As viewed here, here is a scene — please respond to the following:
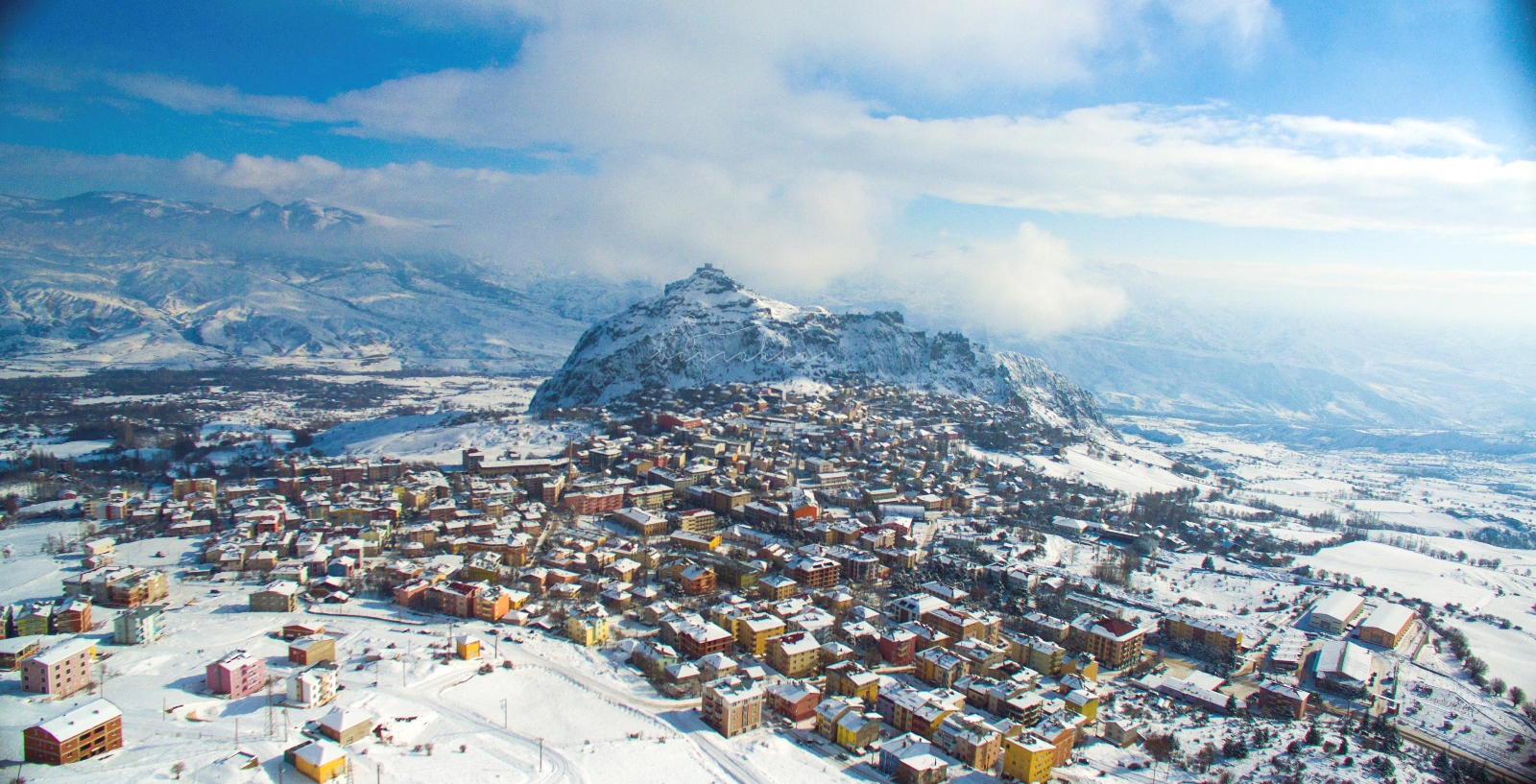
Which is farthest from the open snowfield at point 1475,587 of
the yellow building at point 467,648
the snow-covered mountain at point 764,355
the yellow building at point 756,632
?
the yellow building at point 467,648

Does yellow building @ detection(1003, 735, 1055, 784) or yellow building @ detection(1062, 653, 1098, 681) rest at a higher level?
yellow building @ detection(1003, 735, 1055, 784)

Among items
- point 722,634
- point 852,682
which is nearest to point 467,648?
point 722,634

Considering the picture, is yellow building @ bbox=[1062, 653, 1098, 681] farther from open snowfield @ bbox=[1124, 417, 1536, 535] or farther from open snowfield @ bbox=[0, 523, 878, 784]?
open snowfield @ bbox=[1124, 417, 1536, 535]

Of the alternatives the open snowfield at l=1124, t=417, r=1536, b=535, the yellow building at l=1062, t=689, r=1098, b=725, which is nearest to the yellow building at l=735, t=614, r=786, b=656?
the yellow building at l=1062, t=689, r=1098, b=725

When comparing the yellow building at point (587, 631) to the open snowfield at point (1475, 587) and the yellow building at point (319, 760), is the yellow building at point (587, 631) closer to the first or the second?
the yellow building at point (319, 760)

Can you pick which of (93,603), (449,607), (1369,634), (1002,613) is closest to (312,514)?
(93,603)

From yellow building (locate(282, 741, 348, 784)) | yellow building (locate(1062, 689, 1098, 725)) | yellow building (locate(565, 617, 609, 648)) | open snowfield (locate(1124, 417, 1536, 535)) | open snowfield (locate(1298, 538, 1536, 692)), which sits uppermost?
yellow building (locate(282, 741, 348, 784))
